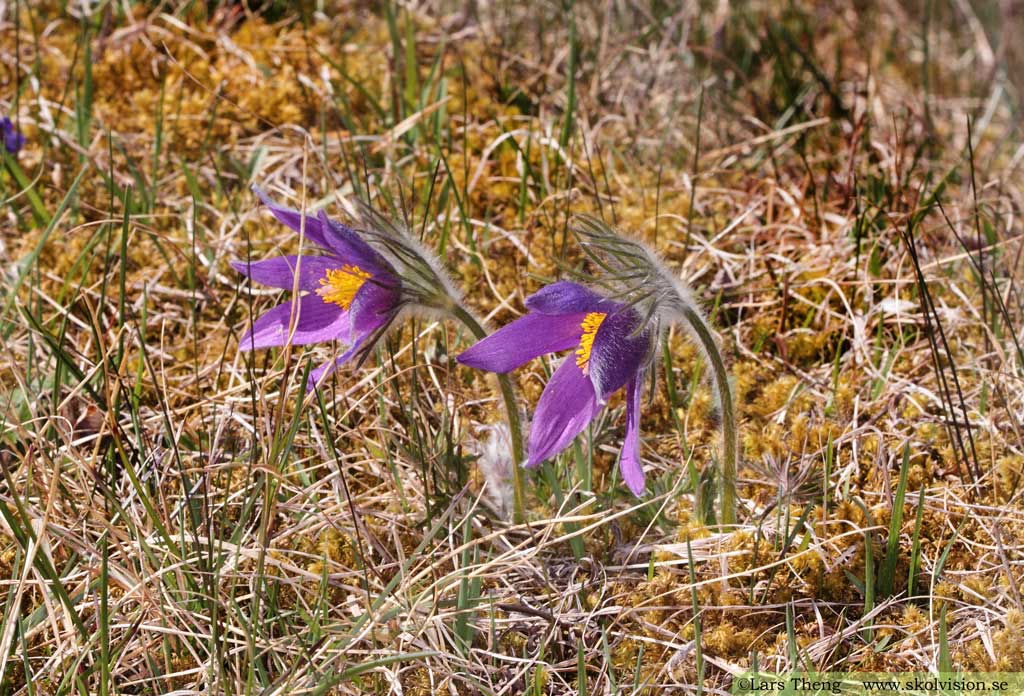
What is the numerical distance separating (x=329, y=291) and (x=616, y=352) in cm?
55

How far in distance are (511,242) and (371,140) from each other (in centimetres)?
59

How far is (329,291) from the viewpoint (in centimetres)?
186

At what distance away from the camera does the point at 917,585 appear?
182cm

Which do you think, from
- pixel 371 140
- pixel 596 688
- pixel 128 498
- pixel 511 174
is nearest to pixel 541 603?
pixel 596 688

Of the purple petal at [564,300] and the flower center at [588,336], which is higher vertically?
the purple petal at [564,300]

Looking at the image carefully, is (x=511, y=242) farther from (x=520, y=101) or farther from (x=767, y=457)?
(x=767, y=457)

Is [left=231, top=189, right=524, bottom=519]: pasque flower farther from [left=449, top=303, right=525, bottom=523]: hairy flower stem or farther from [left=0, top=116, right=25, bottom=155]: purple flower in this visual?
[left=0, top=116, right=25, bottom=155]: purple flower

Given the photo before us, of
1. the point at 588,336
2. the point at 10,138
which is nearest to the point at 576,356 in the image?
the point at 588,336

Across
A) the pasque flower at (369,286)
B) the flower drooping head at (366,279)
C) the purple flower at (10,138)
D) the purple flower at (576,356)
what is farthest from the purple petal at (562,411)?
the purple flower at (10,138)

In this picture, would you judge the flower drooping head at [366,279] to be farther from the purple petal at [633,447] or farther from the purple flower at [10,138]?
the purple flower at [10,138]

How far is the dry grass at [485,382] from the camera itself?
5.65 feet

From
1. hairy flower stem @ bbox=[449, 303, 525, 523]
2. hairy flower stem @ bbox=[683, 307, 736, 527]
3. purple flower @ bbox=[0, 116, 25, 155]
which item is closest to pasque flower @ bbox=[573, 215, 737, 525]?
hairy flower stem @ bbox=[683, 307, 736, 527]

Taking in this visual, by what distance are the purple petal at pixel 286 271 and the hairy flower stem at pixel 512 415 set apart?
0.96ft

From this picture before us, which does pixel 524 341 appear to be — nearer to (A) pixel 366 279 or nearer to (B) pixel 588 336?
(B) pixel 588 336
